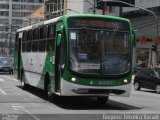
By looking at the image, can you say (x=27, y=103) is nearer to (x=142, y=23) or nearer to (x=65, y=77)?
(x=65, y=77)

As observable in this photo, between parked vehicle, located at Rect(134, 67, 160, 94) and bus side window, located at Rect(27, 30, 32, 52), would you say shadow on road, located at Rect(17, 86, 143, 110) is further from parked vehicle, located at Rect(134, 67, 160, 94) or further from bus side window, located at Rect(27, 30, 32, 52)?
parked vehicle, located at Rect(134, 67, 160, 94)

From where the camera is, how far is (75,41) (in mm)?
16484

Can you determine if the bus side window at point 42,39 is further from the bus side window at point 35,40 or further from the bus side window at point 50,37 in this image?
the bus side window at point 35,40

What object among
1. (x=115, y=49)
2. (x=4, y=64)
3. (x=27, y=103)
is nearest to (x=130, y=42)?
(x=115, y=49)

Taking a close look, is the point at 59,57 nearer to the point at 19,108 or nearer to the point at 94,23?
the point at 94,23

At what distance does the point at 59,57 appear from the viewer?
17.3 metres

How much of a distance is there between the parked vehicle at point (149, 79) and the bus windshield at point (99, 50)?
441 inches

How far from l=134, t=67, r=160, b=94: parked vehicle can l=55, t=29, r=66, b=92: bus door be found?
36.9 ft

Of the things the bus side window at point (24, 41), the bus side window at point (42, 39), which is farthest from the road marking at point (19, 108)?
the bus side window at point (24, 41)

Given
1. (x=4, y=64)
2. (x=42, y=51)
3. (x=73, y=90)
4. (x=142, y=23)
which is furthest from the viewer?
(x=142, y=23)

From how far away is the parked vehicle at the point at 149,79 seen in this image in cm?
2781

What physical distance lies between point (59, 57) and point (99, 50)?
154cm

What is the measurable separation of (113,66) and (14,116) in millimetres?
4316

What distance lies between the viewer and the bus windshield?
16.3m
